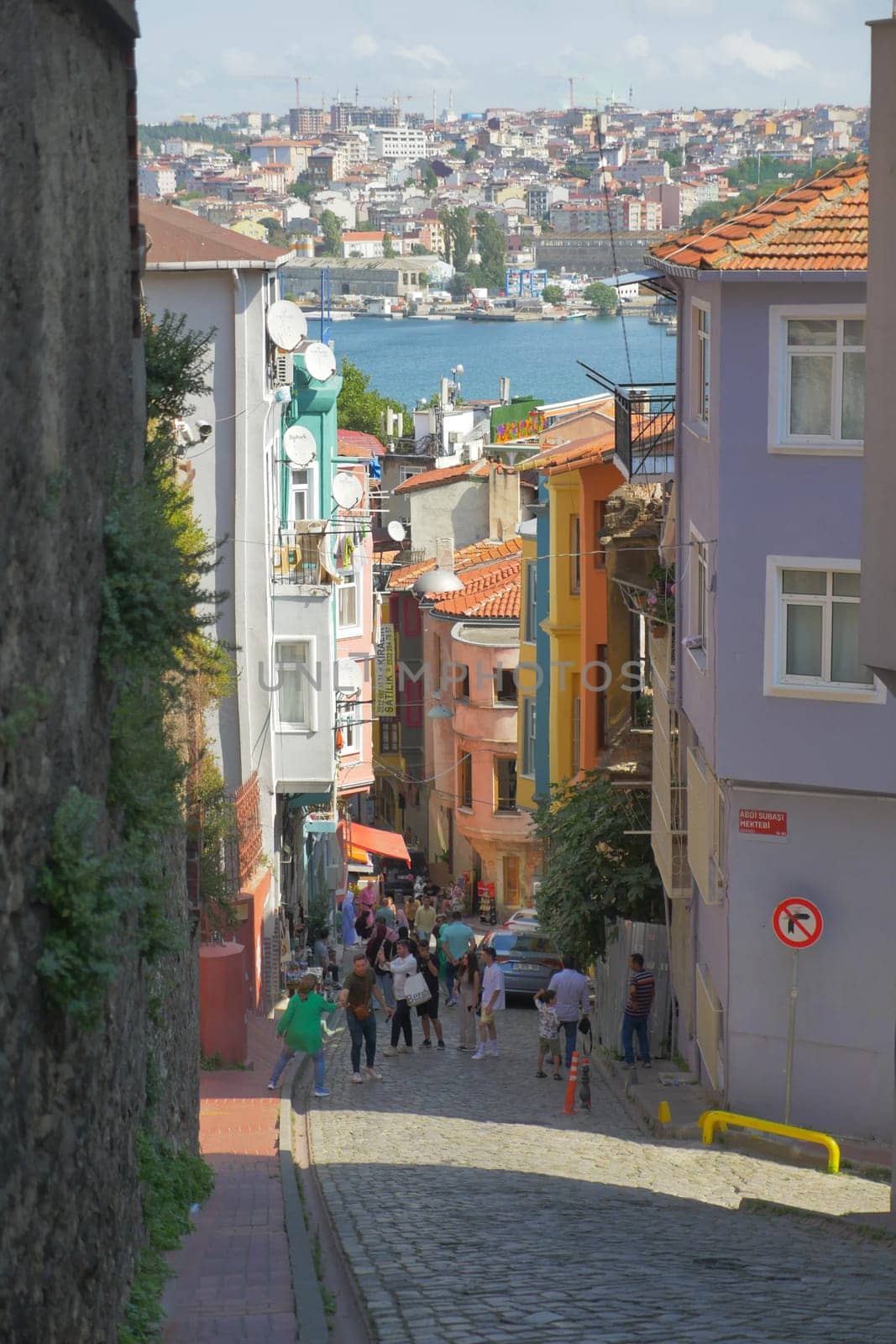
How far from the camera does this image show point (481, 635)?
5081 cm

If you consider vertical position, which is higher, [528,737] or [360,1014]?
[360,1014]

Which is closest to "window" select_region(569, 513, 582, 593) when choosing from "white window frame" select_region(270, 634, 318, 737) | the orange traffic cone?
"white window frame" select_region(270, 634, 318, 737)

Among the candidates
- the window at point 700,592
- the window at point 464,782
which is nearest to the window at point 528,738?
the window at point 464,782

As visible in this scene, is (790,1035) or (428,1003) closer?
(790,1035)

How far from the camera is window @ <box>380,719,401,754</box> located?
6438 cm

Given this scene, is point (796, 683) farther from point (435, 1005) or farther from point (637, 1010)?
point (435, 1005)

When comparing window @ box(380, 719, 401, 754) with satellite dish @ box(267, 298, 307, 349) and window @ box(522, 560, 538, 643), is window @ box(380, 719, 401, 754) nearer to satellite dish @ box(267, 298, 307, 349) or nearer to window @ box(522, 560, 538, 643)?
window @ box(522, 560, 538, 643)

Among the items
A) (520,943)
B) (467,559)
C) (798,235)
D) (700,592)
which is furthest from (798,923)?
(467,559)

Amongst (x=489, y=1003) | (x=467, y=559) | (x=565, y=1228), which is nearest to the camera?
(x=565, y=1228)

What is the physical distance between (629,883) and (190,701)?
6.27 meters

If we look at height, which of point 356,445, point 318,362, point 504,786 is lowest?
point 504,786

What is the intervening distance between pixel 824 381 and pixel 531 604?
2368 cm

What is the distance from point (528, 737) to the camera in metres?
42.5

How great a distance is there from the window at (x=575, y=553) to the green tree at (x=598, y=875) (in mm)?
9680
